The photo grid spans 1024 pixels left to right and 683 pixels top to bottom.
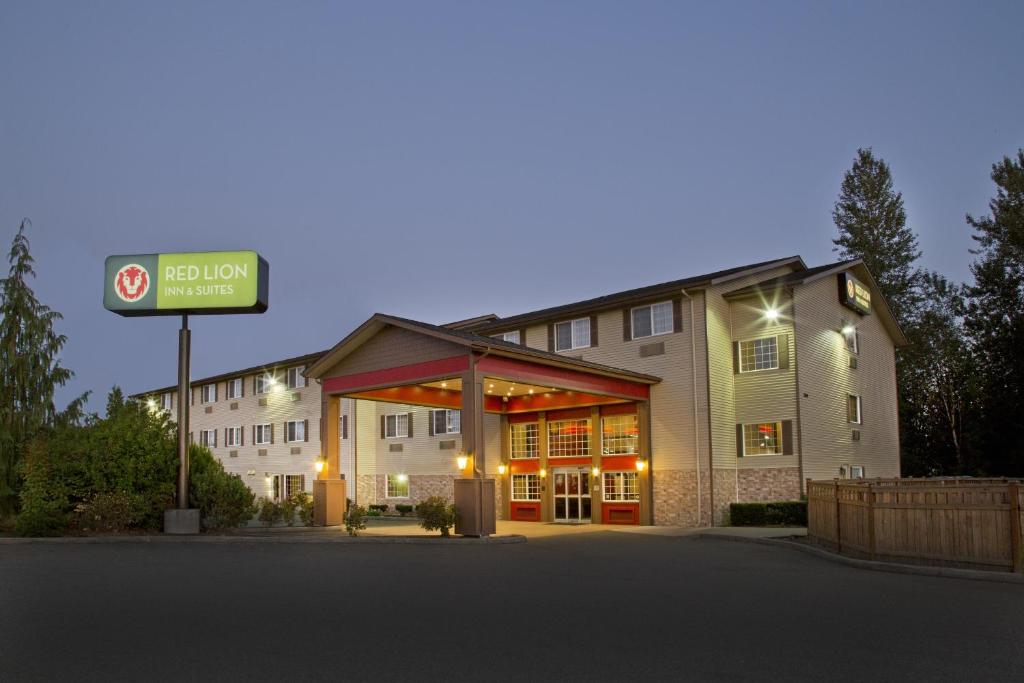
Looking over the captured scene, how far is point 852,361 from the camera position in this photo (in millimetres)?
31625

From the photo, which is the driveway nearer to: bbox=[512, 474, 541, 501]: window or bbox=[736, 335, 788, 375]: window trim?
bbox=[736, 335, 788, 375]: window trim

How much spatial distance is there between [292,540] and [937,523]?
49.1 feet

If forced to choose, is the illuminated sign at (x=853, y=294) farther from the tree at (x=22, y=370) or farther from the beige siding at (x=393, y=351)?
the tree at (x=22, y=370)

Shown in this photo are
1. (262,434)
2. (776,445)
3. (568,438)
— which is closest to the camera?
(776,445)

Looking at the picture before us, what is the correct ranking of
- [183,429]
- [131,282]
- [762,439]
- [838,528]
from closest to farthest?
1. [838,528]
2. [183,429]
3. [131,282]
4. [762,439]

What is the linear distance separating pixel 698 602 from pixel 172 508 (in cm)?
1718

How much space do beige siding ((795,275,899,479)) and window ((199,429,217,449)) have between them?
34828 mm

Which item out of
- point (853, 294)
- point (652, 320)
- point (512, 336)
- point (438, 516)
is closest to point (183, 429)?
point (438, 516)

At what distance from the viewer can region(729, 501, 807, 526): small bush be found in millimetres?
25547

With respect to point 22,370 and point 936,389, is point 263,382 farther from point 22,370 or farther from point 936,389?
point 936,389

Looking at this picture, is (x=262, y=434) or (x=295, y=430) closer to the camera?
(x=295, y=430)

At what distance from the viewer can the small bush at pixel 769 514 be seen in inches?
1006

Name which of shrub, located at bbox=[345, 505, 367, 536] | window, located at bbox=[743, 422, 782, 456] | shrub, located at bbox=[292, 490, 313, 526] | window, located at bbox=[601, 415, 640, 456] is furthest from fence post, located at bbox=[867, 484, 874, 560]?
shrub, located at bbox=[292, 490, 313, 526]

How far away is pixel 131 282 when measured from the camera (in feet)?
80.5
